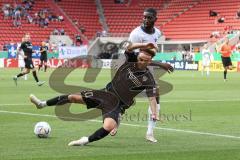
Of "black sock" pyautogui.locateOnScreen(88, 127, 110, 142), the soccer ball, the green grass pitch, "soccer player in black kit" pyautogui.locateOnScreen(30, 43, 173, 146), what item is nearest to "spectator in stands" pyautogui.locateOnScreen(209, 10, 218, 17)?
the green grass pitch

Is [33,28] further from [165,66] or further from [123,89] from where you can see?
[123,89]

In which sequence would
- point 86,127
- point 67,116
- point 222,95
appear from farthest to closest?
point 222,95 → point 67,116 → point 86,127

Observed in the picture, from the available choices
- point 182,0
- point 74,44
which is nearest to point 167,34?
point 182,0

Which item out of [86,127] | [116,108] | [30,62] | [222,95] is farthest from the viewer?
[30,62]

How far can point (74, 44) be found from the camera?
Answer: 66.9 metres

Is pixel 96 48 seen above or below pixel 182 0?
below

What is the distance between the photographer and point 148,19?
37.4ft

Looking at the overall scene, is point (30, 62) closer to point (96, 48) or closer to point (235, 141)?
point (235, 141)

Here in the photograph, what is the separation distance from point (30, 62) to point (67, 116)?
51.8 feet

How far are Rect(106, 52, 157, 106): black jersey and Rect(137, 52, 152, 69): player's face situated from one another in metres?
0.09

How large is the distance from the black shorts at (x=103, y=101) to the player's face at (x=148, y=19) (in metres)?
1.45

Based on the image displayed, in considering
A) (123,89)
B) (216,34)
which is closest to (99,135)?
(123,89)

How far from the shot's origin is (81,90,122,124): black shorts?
1125cm

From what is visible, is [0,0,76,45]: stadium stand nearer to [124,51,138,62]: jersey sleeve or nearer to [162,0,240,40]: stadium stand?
[162,0,240,40]: stadium stand
